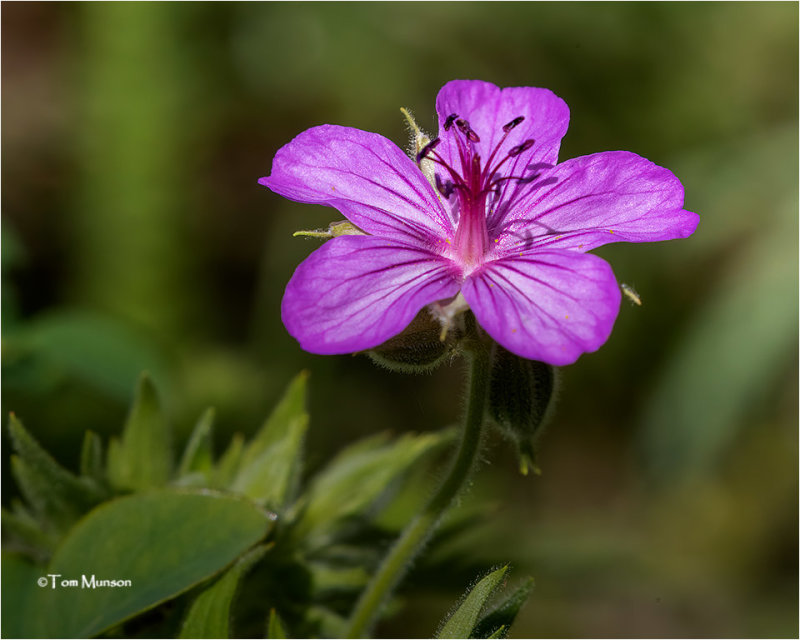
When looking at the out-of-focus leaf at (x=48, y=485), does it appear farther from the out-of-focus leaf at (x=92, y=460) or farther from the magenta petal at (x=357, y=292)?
the magenta petal at (x=357, y=292)

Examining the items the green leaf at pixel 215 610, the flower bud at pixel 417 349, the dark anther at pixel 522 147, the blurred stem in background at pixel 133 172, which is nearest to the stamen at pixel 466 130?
the dark anther at pixel 522 147

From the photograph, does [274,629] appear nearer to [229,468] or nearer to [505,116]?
[229,468]

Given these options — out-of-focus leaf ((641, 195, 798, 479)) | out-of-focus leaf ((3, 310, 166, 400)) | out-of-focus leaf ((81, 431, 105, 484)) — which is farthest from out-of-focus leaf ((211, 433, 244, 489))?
out-of-focus leaf ((641, 195, 798, 479))

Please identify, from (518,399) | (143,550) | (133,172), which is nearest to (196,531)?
(143,550)

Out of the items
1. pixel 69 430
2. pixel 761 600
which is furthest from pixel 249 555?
pixel 761 600

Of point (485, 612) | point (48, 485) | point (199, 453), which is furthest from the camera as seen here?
point (199, 453)

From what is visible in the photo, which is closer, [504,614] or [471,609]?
[471,609]
